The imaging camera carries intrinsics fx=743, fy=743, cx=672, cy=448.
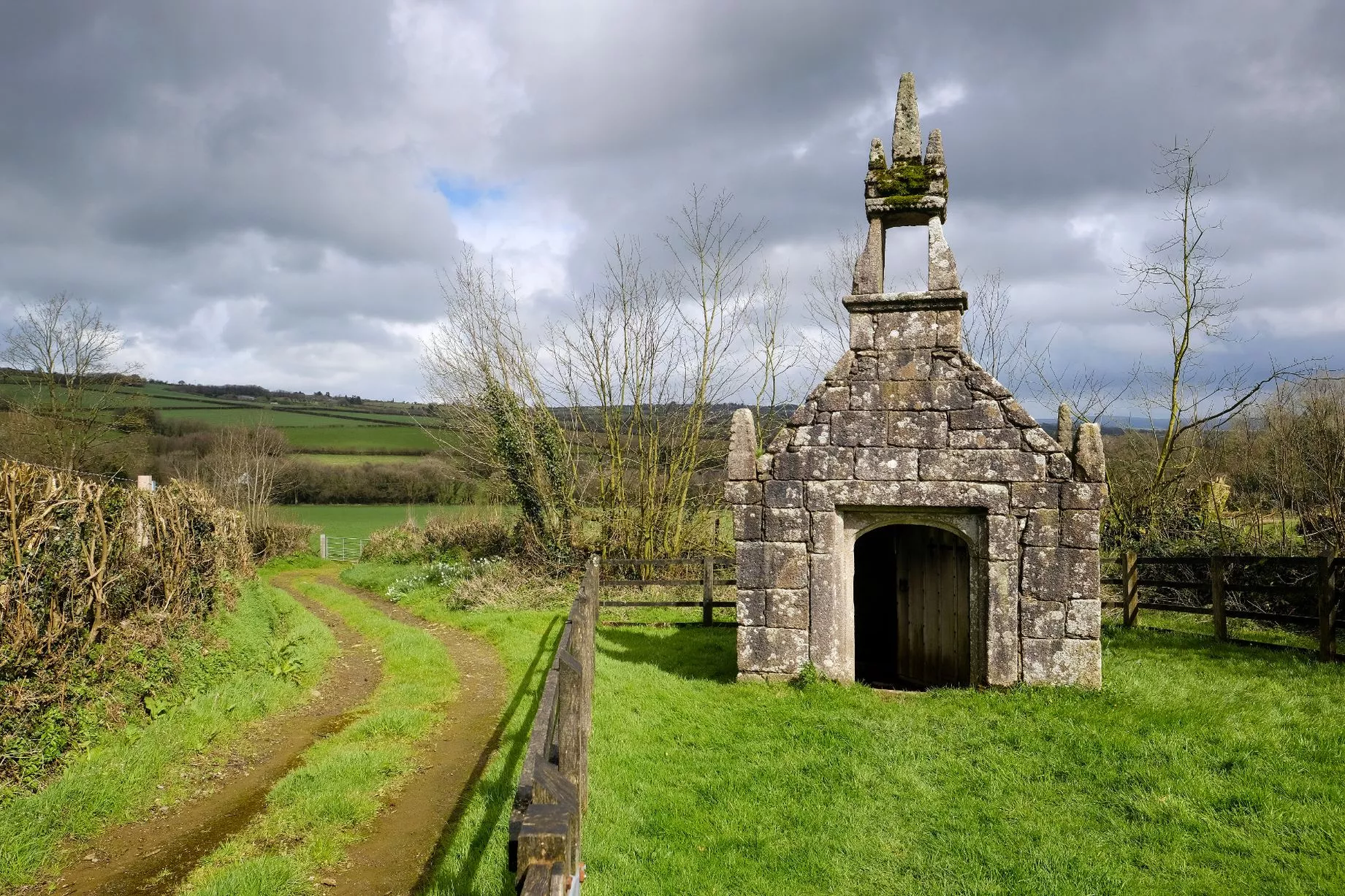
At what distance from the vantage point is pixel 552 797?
3.12m

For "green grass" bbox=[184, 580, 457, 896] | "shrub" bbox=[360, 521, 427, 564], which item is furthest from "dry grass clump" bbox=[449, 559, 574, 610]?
"shrub" bbox=[360, 521, 427, 564]

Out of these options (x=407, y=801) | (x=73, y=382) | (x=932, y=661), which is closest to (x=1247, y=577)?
(x=932, y=661)

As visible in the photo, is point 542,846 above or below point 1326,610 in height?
above

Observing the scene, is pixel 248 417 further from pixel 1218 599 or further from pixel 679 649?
pixel 1218 599

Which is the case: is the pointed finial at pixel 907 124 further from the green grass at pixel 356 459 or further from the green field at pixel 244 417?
the green field at pixel 244 417

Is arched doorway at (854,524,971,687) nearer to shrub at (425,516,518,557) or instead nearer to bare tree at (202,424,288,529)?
shrub at (425,516,518,557)

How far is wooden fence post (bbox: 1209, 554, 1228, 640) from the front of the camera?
10023 millimetres

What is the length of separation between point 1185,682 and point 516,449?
45.4ft

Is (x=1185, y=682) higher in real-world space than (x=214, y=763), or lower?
higher

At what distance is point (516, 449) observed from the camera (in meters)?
17.9

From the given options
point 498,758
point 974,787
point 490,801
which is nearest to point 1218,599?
point 974,787

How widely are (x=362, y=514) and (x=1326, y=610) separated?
3341 centimetres

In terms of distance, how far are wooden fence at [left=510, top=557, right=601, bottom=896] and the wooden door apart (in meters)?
5.38

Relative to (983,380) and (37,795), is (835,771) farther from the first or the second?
(37,795)
